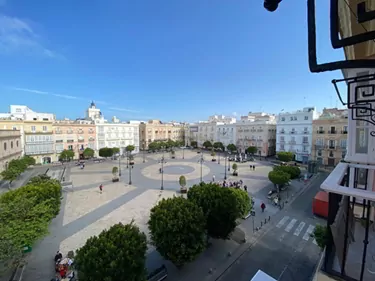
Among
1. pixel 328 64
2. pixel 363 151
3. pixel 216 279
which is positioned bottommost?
pixel 216 279

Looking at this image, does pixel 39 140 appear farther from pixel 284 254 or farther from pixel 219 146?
pixel 284 254

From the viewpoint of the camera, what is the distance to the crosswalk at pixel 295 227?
1711 centimetres

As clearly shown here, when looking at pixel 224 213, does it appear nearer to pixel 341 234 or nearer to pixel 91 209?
pixel 341 234

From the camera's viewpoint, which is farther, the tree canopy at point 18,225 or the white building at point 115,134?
the white building at point 115,134

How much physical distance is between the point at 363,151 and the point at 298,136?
4401 cm

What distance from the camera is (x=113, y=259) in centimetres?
921

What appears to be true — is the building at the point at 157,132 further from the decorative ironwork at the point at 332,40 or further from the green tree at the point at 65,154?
the decorative ironwork at the point at 332,40

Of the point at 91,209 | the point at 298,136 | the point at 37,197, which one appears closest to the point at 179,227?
the point at 37,197

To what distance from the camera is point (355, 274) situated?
4.56 metres

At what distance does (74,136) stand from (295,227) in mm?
54877

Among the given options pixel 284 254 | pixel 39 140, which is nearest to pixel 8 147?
pixel 39 140

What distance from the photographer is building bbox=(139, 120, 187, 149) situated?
75.2 meters

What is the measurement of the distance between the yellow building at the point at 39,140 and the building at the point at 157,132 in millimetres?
30806

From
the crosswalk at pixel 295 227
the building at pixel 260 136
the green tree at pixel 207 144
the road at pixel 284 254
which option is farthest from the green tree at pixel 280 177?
the green tree at pixel 207 144
